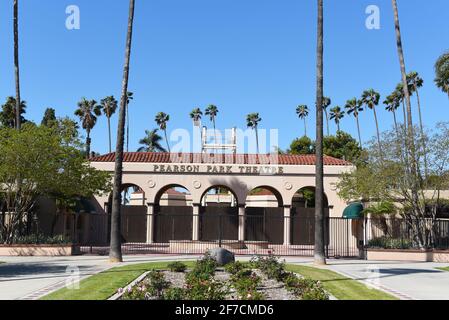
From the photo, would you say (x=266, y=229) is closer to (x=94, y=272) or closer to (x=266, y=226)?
(x=266, y=226)

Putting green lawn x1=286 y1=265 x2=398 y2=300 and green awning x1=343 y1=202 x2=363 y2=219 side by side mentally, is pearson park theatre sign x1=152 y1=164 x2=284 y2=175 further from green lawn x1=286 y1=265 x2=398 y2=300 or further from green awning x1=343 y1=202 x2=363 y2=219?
green lawn x1=286 y1=265 x2=398 y2=300

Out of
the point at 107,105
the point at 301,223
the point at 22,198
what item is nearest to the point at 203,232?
the point at 301,223

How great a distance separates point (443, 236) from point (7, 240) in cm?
2310

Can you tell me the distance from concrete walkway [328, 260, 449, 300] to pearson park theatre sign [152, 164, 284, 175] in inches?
607

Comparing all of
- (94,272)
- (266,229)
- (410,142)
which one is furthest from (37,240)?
(410,142)

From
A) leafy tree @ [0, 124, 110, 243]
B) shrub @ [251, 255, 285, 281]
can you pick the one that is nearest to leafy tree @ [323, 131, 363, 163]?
leafy tree @ [0, 124, 110, 243]

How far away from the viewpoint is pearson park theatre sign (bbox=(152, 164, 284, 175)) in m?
35.9

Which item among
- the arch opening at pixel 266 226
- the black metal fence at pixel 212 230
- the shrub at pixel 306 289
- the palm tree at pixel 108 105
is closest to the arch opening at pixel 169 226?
the black metal fence at pixel 212 230

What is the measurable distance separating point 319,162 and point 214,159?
680 inches

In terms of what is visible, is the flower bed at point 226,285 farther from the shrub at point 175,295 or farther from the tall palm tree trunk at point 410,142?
the tall palm tree trunk at point 410,142

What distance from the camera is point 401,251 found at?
81.9ft

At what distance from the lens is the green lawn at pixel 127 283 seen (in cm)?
1197

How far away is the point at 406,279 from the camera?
1628cm
